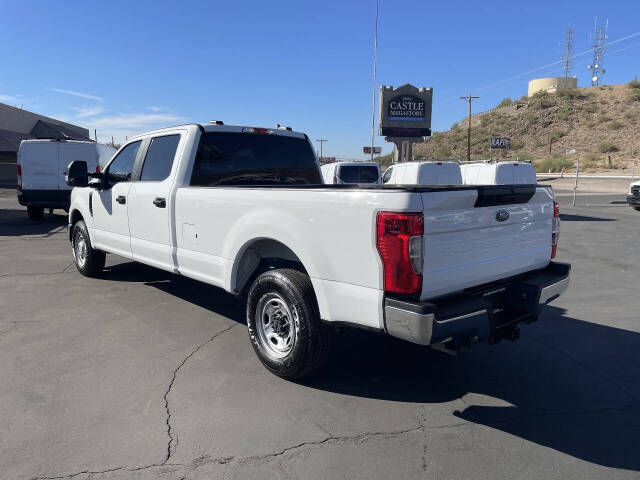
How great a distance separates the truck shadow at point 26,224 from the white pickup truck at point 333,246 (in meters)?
8.32

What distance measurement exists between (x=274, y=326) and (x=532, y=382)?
2142mm

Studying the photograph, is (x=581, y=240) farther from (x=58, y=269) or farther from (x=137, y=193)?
(x=58, y=269)

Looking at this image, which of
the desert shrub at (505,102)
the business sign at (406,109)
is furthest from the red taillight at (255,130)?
the desert shrub at (505,102)

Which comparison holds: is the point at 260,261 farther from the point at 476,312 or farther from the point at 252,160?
the point at 476,312

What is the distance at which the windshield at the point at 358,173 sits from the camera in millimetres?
A: 14148

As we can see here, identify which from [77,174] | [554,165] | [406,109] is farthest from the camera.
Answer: [554,165]

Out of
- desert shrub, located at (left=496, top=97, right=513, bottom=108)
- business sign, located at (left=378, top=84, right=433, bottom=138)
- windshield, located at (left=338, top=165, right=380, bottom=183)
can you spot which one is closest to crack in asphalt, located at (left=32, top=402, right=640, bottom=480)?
windshield, located at (left=338, top=165, right=380, bottom=183)

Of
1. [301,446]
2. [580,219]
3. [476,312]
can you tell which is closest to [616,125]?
[580,219]

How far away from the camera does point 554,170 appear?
2082 inches

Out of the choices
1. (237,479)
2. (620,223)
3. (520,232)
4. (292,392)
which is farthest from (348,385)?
(620,223)

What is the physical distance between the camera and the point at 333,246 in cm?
332

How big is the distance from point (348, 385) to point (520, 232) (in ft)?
5.95

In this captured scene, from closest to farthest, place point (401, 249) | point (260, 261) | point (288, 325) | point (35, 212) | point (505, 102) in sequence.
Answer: point (401, 249) → point (288, 325) → point (260, 261) → point (35, 212) → point (505, 102)

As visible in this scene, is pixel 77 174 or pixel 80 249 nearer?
pixel 77 174
